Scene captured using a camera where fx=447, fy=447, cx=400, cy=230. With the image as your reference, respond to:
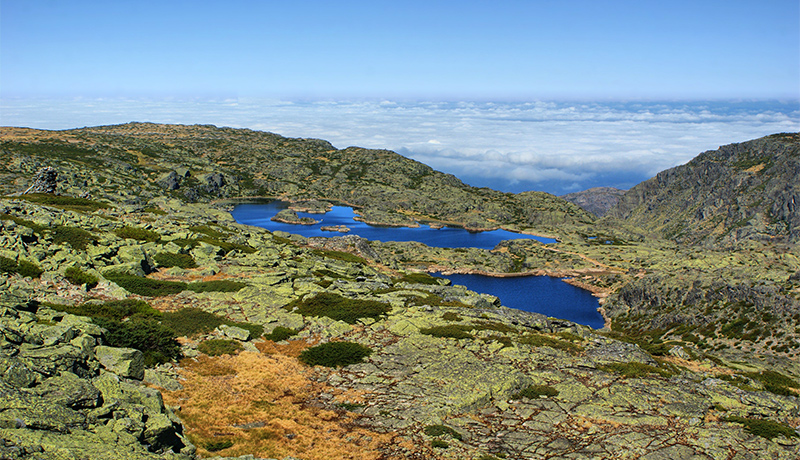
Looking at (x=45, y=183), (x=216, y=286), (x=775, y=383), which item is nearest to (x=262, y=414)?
(x=216, y=286)

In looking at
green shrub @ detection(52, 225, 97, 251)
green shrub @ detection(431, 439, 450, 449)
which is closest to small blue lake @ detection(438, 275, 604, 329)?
green shrub @ detection(52, 225, 97, 251)

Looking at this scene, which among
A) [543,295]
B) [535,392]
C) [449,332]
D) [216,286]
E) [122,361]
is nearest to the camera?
[122,361]

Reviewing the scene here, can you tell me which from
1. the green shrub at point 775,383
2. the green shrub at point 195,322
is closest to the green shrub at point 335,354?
the green shrub at point 195,322

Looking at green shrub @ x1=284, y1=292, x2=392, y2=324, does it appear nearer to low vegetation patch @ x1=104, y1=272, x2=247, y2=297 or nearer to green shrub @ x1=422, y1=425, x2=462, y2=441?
low vegetation patch @ x1=104, y1=272, x2=247, y2=297

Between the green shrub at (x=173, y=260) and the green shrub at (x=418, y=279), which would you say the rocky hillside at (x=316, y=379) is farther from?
the green shrub at (x=418, y=279)

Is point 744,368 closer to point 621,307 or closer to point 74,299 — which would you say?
point 74,299

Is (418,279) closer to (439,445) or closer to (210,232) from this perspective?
(210,232)
